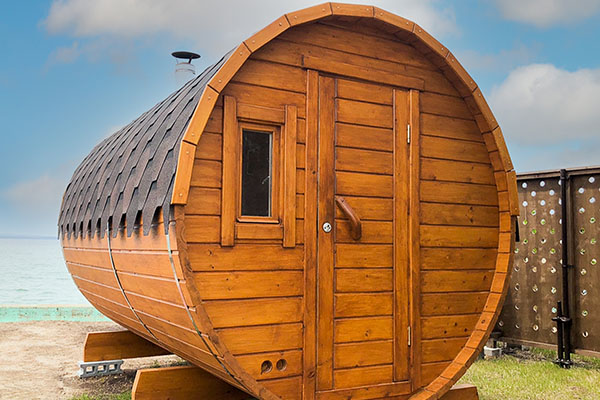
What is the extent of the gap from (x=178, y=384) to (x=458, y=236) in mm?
2275

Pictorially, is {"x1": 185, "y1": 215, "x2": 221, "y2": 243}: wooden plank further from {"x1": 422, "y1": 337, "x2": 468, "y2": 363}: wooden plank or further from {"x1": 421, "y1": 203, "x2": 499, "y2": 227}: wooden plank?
{"x1": 422, "y1": 337, "x2": 468, "y2": 363}: wooden plank

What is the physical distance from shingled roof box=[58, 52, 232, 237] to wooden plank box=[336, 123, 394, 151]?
889mm

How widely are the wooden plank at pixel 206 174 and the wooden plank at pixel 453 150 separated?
159 centimetres

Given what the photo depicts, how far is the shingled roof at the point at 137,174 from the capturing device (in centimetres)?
359

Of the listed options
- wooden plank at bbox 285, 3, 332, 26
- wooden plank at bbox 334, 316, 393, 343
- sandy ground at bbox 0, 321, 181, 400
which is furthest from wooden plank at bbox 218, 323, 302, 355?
sandy ground at bbox 0, 321, 181, 400

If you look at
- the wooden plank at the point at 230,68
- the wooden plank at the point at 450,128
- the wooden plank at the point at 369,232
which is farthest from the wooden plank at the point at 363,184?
the wooden plank at the point at 230,68

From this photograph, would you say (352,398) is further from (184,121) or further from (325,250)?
(184,121)

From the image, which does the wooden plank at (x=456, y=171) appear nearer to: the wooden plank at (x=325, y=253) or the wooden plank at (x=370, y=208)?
the wooden plank at (x=370, y=208)

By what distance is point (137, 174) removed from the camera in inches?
165

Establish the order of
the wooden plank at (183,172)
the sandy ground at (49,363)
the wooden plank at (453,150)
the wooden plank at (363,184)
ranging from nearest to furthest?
the wooden plank at (183,172), the wooden plank at (363,184), the wooden plank at (453,150), the sandy ground at (49,363)

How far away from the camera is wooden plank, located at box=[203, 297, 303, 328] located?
349 centimetres

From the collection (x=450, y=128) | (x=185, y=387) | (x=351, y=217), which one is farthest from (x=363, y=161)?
(x=185, y=387)

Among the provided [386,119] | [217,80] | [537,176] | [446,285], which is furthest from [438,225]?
[537,176]

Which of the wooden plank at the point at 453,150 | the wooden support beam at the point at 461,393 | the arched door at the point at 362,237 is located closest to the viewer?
the arched door at the point at 362,237
